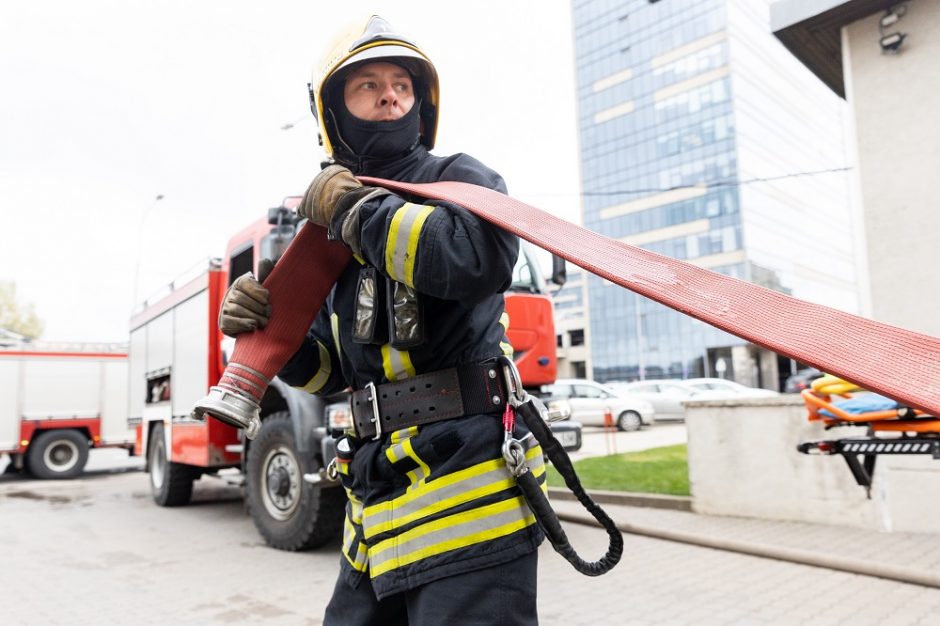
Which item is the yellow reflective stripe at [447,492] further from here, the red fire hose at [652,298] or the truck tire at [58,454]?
the truck tire at [58,454]

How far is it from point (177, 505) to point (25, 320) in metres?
39.0

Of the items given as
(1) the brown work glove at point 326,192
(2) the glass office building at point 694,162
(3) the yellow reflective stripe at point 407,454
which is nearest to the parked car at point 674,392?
(3) the yellow reflective stripe at point 407,454

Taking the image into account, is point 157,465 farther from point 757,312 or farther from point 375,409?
point 757,312

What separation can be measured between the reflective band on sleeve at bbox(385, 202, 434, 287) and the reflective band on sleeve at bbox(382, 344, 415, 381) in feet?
0.76

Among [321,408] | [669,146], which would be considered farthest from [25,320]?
[669,146]

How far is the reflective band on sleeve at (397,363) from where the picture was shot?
1.53 meters

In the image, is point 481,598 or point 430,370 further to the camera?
point 430,370

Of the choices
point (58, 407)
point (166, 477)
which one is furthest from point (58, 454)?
point (166, 477)

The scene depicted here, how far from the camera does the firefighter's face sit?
1.68 m

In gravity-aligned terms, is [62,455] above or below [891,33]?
below

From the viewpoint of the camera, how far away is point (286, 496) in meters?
5.81

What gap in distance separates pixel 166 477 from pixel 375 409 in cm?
819

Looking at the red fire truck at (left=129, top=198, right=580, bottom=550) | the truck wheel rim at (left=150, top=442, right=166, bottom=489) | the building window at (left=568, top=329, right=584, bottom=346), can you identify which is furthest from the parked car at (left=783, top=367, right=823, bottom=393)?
the building window at (left=568, top=329, right=584, bottom=346)

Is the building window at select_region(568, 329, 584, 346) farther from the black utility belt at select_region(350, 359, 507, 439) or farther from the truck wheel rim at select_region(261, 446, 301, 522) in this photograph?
the black utility belt at select_region(350, 359, 507, 439)
